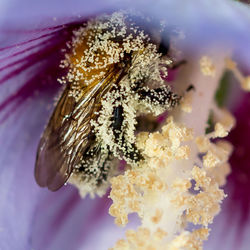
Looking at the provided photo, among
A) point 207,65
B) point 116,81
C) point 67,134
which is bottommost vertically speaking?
point 67,134

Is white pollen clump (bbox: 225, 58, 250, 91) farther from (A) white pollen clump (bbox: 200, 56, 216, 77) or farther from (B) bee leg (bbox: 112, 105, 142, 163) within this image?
(B) bee leg (bbox: 112, 105, 142, 163)

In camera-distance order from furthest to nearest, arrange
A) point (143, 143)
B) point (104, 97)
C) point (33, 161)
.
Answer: point (33, 161), point (143, 143), point (104, 97)

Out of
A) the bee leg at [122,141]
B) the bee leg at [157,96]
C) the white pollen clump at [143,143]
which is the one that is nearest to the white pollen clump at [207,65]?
the white pollen clump at [143,143]

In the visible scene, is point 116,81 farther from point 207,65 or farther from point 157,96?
point 207,65

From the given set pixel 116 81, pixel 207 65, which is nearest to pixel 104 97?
pixel 116 81

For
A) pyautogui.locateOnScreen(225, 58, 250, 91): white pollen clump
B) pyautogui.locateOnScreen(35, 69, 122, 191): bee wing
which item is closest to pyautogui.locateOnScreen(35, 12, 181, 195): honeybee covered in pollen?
pyautogui.locateOnScreen(35, 69, 122, 191): bee wing

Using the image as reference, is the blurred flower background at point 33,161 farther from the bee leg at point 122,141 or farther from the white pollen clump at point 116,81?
the bee leg at point 122,141

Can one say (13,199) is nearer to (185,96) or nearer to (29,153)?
(29,153)
